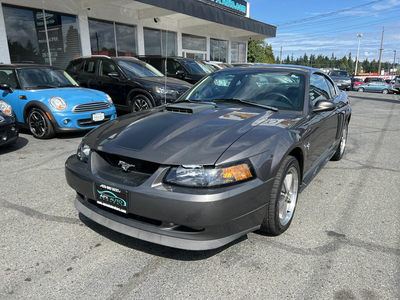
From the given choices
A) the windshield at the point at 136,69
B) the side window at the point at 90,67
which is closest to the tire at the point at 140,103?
the windshield at the point at 136,69

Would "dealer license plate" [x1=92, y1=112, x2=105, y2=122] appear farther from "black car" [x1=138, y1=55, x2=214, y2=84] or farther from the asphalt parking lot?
"black car" [x1=138, y1=55, x2=214, y2=84]

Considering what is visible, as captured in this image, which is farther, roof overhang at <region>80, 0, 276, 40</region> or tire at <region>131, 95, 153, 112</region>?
roof overhang at <region>80, 0, 276, 40</region>

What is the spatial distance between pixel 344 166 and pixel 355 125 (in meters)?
4.43

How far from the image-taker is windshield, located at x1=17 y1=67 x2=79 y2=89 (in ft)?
21.8

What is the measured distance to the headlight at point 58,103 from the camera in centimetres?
604

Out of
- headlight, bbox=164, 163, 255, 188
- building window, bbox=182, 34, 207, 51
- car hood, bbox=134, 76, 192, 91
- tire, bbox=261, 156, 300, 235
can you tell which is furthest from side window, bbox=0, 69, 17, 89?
building window, bbox=182, 34, 207, 51

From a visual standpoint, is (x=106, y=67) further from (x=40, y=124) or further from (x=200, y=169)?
(x=200, y=169)

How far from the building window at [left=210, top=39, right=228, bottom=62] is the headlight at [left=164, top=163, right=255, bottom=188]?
20192 millimetres

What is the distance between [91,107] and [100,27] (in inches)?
340

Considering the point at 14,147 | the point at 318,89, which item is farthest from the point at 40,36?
the point at 318,89

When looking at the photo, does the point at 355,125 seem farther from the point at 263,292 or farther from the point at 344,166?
the point at 263,292

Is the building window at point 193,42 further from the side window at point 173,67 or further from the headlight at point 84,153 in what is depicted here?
the headlight at point 84,153

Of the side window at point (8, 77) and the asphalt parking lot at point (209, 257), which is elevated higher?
the side window at point (8, 77)

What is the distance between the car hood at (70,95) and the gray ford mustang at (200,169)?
141 inches
